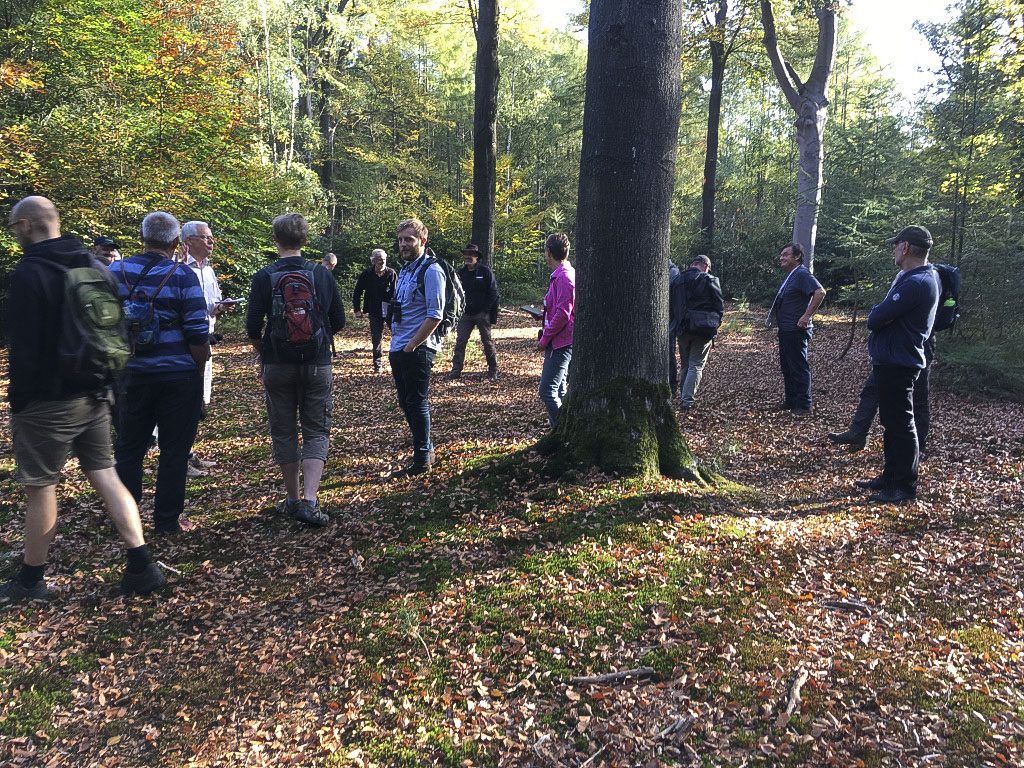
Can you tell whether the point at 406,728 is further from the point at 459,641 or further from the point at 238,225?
the point at 238,225

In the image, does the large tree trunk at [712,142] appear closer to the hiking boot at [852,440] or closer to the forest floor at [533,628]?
the hiking boot at [852,440]

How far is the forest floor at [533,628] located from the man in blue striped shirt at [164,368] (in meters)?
0.54

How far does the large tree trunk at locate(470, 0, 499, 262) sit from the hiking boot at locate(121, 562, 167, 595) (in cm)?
866

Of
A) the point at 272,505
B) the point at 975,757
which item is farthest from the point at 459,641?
the point at 272,505

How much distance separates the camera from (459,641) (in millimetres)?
3146

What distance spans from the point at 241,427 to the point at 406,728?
5658mm

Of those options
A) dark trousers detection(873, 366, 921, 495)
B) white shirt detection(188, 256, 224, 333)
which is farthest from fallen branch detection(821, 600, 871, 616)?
white shirt detection(188, 256, 224, 333)

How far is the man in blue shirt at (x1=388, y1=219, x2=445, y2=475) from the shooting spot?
5.03 m

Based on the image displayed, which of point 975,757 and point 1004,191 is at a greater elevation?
point 1004,191

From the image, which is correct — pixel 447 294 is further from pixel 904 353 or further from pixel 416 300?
pixel 904 353

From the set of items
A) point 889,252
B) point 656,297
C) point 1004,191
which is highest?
point 1004,191

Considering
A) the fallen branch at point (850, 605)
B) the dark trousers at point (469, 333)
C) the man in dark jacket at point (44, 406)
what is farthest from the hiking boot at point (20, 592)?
the dark trousers at point (469, 333)

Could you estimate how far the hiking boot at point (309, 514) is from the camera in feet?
14.6

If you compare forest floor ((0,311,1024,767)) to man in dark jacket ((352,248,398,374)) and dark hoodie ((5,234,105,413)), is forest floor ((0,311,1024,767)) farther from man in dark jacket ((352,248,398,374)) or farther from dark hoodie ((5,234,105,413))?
man in dark jacket ((352,248,398,374))
